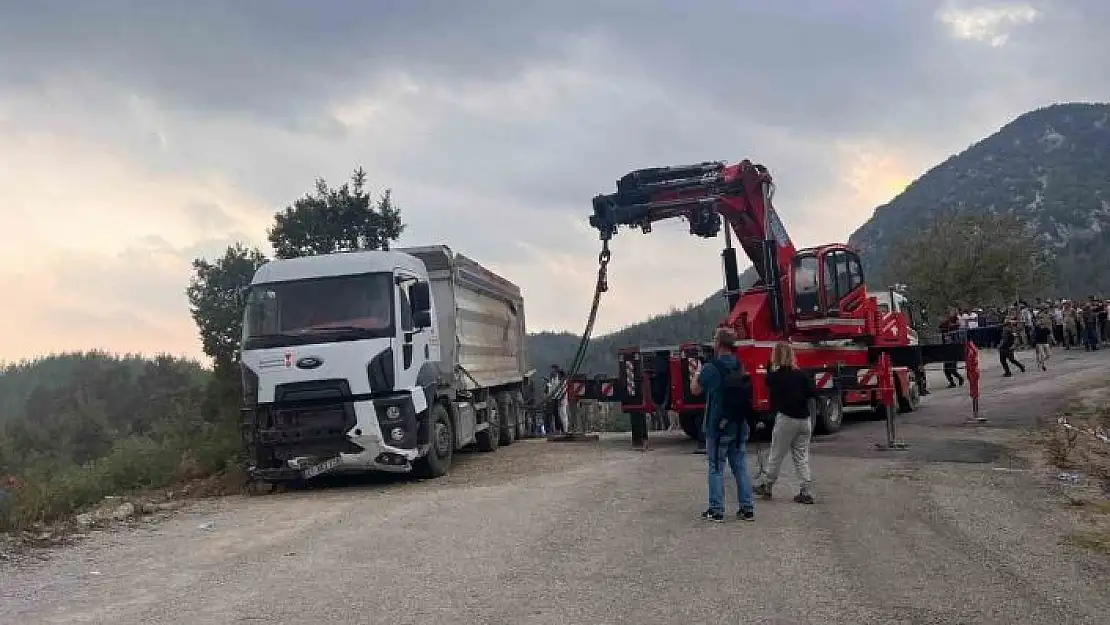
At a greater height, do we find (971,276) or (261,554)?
(971,276)

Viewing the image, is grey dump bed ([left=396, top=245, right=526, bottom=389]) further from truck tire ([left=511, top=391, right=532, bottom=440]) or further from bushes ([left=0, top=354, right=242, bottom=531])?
bushes ([left=0, top=354, right=242, bottom=531])

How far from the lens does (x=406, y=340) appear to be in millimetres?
12344

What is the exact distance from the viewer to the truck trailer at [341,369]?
11.9 m

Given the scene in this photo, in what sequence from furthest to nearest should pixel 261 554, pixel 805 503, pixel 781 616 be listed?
pixel 805 503
pixel 261 554
pixel 781 616

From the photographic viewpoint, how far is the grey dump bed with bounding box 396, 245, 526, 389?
14.8 metres

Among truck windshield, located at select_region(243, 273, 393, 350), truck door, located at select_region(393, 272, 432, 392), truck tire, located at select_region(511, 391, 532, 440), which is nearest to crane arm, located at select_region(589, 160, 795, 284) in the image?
truck door, located at select_region(393, 272, 432, 392)

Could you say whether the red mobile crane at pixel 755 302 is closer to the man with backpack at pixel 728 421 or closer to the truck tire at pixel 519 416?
the truck tire at pixel 519 416

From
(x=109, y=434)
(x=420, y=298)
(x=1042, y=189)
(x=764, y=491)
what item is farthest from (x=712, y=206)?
(x=1042, y=189)

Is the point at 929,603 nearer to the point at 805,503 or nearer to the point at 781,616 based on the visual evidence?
the point at 781,616

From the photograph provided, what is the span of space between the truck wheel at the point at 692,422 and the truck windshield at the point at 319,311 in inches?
237

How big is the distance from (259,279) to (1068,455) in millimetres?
11219

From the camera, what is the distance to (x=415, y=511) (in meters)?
9.88

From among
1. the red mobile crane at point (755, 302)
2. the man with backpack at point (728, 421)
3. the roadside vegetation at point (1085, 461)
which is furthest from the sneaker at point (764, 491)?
the red mobile crane at point (755, 302)

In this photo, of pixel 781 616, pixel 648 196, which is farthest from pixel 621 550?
pixel 648 196
